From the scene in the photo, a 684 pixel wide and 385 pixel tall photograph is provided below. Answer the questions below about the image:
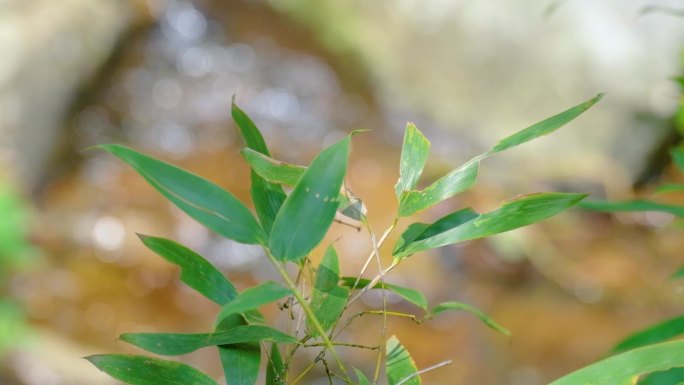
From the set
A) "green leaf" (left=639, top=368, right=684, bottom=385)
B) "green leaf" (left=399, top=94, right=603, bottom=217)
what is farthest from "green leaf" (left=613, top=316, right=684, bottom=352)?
"green leaf" (left=399, top=94, right=603, bottom=217)

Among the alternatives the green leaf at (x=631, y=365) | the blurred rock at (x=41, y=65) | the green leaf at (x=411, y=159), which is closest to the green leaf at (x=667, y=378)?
the green leaf at (x=631, y=365)

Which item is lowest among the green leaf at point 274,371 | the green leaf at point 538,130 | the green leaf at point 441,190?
the green leaf at point 274,371

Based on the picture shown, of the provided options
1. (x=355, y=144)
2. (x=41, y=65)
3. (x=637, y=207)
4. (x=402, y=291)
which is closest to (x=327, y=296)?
(x=402, y=291)

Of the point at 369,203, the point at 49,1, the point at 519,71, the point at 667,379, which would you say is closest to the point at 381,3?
the point at 519,71

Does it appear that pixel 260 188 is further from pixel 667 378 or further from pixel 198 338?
pixel 667 378

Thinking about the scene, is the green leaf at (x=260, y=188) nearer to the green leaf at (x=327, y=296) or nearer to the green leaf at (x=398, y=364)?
the green leaf at (x=327, y=296)

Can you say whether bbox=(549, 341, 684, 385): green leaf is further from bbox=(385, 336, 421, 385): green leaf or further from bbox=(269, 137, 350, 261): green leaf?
bbox=(269, 137, 350, 261): green leaf

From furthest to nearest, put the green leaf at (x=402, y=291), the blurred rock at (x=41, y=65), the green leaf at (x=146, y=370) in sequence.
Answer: the blurred rock at (x=41, y=65), the green leaf at (x=402, y=291), the green leaf at (x=146, y=370)
